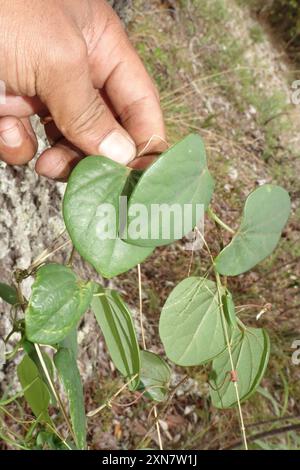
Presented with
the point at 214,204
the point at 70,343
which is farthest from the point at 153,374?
the point at 214,204

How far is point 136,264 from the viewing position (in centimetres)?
60

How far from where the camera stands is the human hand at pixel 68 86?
30.1 inches

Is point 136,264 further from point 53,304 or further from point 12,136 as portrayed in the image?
point 12,136

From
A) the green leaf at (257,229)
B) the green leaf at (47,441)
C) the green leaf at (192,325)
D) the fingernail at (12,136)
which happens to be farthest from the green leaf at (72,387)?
the fingernail at (12,136)

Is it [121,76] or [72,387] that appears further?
[121,76]

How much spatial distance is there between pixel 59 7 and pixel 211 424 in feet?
3.77

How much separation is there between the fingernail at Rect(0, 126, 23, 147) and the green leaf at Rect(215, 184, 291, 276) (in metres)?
0.52

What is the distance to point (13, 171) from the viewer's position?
3.98ft

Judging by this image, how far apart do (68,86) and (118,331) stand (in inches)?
14.8

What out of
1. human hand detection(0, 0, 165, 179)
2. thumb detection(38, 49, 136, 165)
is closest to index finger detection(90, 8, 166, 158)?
human hand detection(0, 0, 165, 179)

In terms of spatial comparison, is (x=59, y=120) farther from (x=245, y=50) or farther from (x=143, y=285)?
(x=245, y=50)

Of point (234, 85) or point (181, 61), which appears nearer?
point (181, 61)

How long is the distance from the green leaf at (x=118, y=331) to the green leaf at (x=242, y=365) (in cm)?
12

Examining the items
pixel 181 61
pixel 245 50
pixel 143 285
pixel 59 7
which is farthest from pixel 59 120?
pixel 245 50
